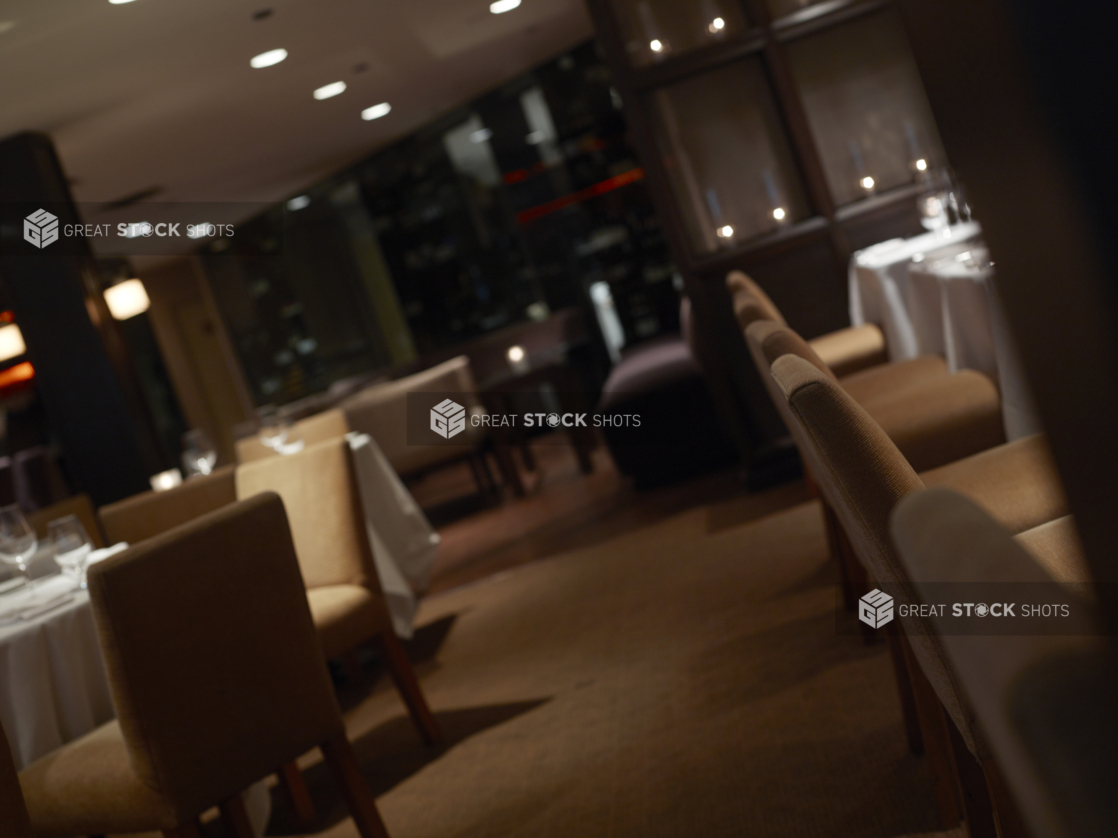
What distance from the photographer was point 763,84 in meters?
3.99

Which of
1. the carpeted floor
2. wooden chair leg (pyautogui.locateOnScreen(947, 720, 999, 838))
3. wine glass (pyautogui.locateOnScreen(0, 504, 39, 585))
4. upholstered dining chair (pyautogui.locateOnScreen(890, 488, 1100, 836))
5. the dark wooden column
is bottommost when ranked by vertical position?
the carpeted floor

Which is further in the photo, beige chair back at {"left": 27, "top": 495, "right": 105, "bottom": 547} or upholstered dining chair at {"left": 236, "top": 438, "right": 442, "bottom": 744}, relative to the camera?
beige chair back at {"left": 27, "top": 495, "right": 105, "bottom": 547}

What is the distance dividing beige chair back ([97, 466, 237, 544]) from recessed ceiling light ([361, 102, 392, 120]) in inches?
167

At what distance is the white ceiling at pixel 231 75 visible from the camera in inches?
152

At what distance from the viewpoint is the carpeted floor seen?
1.89 meters

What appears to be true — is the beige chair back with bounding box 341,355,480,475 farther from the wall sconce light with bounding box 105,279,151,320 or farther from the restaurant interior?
the wall sconce light with bounding box 105,279,151,320

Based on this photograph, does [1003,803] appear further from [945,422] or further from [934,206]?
[934,206]

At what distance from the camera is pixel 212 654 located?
1799mm

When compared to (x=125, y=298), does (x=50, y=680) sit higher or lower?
lower

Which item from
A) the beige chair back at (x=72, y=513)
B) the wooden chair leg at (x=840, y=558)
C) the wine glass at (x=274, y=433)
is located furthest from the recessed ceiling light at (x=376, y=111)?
the wooden chair leg at (x=840, y=558)

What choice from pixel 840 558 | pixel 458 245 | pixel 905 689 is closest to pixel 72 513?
pixel 840 558

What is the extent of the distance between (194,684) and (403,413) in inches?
164

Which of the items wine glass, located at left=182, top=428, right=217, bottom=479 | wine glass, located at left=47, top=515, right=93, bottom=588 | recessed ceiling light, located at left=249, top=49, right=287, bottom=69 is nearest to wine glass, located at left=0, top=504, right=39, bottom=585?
wine glass, located at left=47, top=515, right=93, bottom=588

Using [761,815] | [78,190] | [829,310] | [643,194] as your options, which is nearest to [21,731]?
[761,815]
